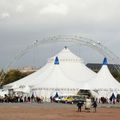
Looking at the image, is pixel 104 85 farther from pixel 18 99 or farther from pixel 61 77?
pixel 18 99

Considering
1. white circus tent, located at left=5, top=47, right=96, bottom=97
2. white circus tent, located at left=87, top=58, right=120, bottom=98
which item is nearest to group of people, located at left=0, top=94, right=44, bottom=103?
white circus tent, located at left=5, top=47, right=96, bottom=97

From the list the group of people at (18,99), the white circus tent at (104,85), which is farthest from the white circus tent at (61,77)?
the white circus tent at (104,85)

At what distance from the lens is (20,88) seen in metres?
78.5

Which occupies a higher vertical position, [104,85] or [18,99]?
[104,85]

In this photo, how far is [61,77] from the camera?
78.9m

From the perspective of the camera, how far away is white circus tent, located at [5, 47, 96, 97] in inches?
3017

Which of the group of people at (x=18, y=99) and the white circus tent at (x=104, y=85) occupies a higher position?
the white circus tent at (x=104, y=85)

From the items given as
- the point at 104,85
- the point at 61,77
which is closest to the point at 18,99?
the point at 61,77

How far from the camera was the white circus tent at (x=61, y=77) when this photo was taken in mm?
76625

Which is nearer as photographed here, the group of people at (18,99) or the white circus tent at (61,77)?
the group of people at (18,99)

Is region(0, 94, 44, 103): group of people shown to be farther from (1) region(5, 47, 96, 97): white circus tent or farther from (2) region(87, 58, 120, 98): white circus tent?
(2) region(87, 58, 120, 98): white circus tent

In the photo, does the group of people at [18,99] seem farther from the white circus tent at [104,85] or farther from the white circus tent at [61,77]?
the white circus tent at [104,85]

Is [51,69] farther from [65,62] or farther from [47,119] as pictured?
[47,119]

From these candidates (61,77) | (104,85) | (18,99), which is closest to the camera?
(104,85)
